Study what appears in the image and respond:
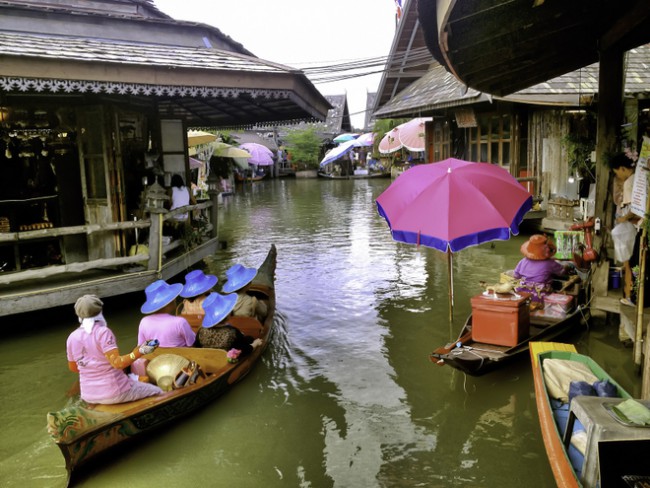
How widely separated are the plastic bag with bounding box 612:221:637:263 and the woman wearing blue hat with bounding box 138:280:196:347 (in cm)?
521

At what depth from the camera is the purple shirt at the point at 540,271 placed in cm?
762

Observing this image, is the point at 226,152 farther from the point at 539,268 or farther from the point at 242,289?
the point at 539,268

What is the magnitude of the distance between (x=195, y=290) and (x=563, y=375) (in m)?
4.24

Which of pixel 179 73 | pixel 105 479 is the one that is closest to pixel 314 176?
pixel 179 73

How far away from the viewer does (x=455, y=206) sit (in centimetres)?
642

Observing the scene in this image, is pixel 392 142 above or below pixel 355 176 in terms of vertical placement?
above

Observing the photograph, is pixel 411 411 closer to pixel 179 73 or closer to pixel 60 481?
pixel 60 481

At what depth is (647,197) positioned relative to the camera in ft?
18.4

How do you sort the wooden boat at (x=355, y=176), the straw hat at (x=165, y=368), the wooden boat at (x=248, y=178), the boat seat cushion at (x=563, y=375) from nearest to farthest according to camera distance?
the boat seat cushion at (x=563, y=375) < the straw hat at (x=165, y=368) < the wooden boat at (x=248, y=178) < the wooden boat at (x=355, y=176)

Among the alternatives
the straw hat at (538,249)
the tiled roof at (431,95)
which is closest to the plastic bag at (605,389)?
the straw hat at (538,249)

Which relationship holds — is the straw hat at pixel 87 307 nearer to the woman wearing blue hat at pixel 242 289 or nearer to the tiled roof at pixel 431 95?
the woman wearing blue hat at pixel 242 289

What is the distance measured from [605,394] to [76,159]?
9.57 meters

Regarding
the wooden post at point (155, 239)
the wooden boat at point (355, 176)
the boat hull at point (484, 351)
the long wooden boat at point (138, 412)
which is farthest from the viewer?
the wooden boat at point (355, 176)

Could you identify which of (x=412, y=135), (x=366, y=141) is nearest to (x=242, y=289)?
(x=412, y=135)
